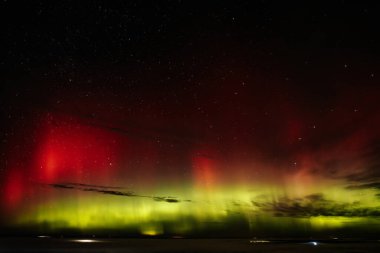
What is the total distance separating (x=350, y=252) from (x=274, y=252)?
9.44 m

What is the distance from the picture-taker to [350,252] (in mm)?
54312

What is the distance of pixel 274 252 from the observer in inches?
2208
